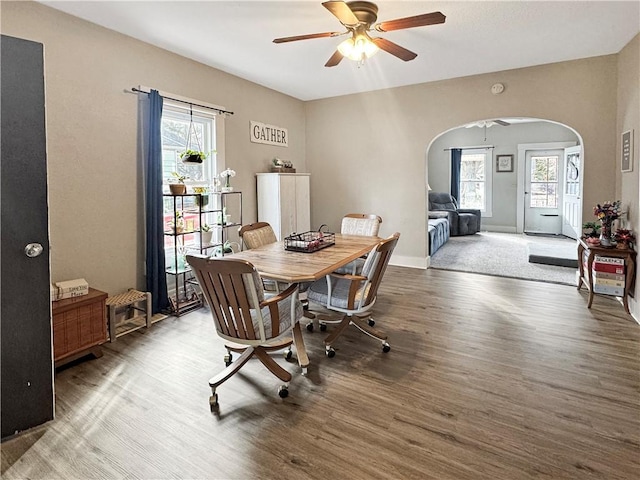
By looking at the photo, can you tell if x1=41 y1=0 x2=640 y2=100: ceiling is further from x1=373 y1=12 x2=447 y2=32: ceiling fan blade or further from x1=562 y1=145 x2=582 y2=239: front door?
x1=562 y1=145 x2=582 y2=239: front door

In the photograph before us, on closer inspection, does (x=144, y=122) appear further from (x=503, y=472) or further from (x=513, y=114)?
(x=513, y=114)

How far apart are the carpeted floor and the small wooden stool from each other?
4.03 m

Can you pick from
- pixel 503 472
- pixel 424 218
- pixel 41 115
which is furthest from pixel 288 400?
pixel 424 218

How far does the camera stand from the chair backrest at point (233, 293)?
2023 millimetres

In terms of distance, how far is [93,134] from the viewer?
3.25 m

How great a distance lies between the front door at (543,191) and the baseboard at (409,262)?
4.76 m

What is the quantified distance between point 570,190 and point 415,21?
23.5 feet

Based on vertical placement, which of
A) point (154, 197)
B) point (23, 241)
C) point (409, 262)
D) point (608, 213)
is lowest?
point (409, 262)

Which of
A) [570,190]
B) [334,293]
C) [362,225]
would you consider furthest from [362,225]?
[570,190]

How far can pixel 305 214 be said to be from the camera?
222 inches

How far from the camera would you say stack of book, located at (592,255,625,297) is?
358 cm

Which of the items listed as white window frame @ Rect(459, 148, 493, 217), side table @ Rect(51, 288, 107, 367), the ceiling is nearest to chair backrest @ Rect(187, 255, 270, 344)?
side table @ Rect(51, 288, 107, 367)

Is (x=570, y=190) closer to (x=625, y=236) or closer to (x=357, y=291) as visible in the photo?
(x=625, y=236)

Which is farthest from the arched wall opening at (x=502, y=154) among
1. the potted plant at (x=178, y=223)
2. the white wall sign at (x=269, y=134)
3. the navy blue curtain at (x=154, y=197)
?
the navy blue curtain at (x=154, y=197)
